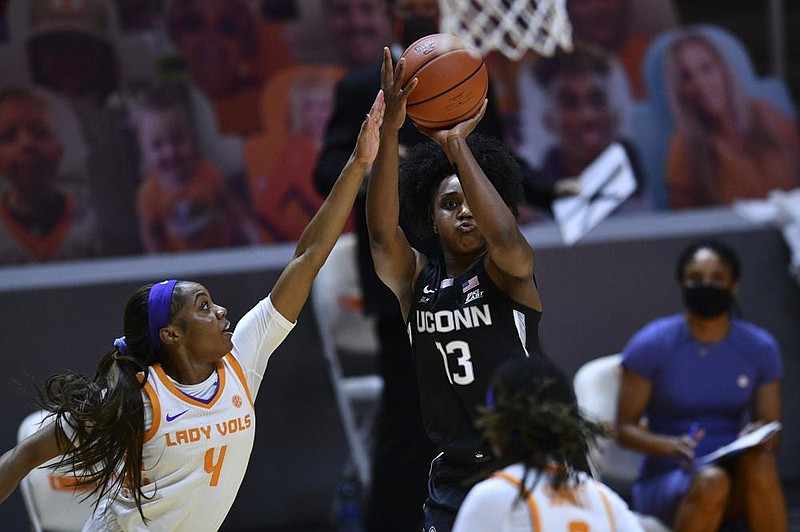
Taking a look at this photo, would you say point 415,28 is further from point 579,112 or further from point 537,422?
point 579,112

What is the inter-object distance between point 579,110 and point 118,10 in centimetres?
275

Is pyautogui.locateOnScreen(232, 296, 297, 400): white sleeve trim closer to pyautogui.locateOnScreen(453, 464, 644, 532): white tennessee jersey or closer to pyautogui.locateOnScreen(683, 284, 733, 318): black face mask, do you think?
pyautogui.locateOnScreen(453, 464, 644, 532): white tennessee jersey

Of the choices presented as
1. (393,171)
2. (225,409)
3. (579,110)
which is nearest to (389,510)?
(225,409)

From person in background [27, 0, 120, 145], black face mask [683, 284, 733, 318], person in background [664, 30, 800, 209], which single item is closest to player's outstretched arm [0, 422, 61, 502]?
black face mask [683, 284, 733, 318]

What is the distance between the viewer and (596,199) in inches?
200

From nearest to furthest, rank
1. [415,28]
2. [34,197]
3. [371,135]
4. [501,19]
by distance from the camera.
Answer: [371,135] < [415,28] < [501,19] < [34,197]

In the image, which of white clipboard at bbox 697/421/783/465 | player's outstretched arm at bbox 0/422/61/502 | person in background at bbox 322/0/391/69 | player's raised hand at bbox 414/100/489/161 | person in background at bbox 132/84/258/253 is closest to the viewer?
player's outstretched arm at bbox 0/422/61/502

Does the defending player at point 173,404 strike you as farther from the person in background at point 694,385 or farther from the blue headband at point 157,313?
the person in background at point 694,385

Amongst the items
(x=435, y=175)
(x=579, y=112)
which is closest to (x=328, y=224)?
(x=435, y=175)

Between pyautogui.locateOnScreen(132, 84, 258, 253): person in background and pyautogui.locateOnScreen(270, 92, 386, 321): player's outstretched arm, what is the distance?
3.56 meters

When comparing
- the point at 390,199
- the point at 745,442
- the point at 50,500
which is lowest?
the point at 745,442

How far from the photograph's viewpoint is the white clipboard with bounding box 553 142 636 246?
5023 millimetres

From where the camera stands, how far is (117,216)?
24.0 feet

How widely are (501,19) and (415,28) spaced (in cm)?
135
